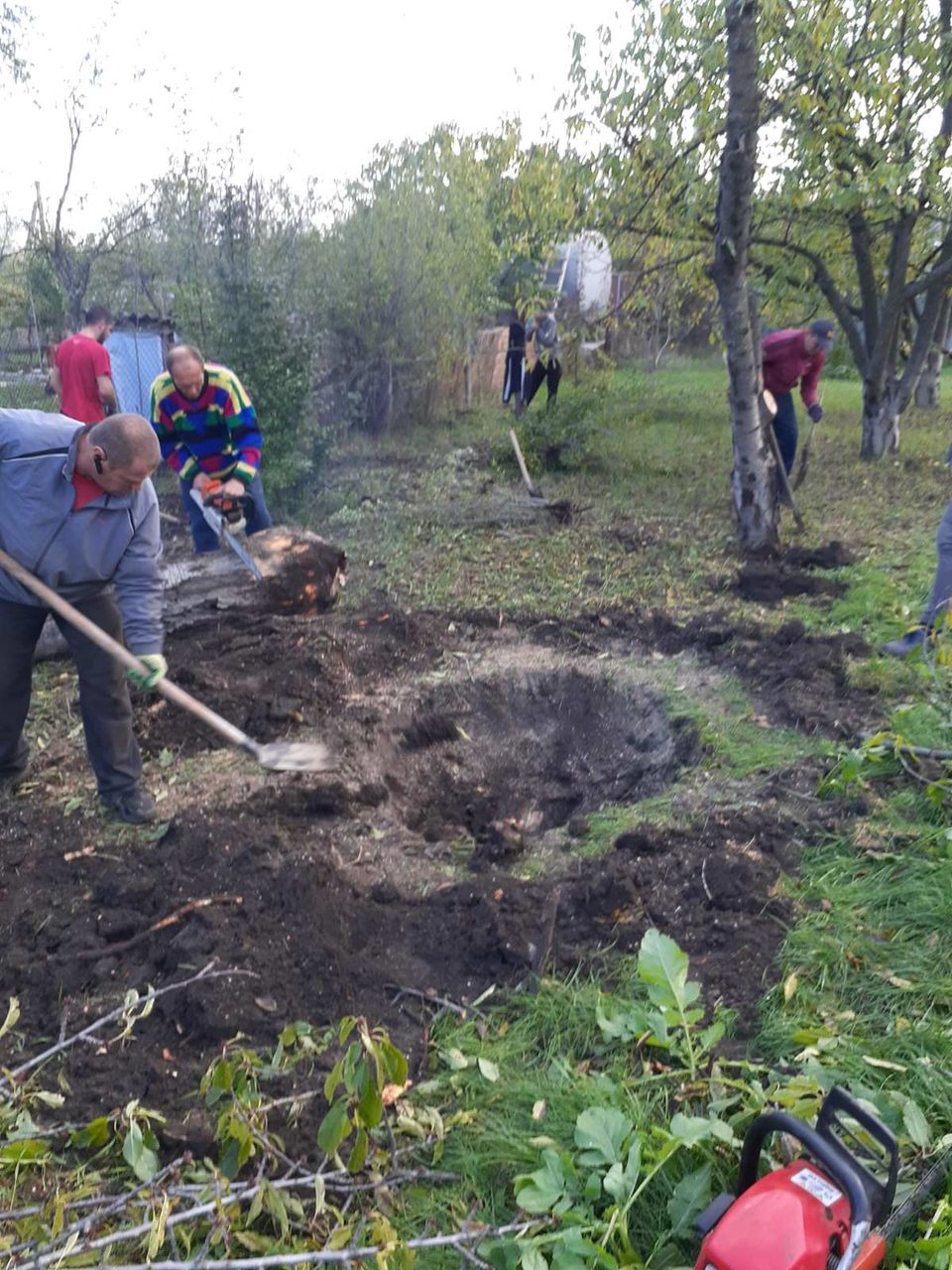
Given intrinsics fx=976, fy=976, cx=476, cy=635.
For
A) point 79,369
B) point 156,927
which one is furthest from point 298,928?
point 79,369

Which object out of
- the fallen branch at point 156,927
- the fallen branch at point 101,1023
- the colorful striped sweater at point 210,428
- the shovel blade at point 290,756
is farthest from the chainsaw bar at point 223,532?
the fallen branch at point 101,1023

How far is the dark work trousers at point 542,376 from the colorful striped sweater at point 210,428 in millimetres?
6207

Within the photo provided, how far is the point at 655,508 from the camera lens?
9680mm

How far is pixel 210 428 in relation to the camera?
246 inches

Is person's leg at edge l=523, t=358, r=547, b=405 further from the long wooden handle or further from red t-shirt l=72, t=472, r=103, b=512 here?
the long wooden handle

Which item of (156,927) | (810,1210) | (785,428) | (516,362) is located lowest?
(156,927)

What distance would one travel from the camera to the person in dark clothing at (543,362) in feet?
41.1

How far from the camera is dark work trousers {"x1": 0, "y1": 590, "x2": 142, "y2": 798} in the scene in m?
3.96

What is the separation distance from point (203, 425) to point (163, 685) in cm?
290

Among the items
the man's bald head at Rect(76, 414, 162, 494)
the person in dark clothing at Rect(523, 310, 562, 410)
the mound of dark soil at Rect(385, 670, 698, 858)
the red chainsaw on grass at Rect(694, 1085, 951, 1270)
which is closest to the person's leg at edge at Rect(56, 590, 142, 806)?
the man's bald head at Rect(76, 414, 162, 494)

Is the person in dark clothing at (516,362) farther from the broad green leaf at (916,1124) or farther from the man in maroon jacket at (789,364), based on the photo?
the broad green leaf at (916,1124)

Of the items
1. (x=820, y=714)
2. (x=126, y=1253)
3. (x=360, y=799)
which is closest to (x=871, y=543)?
(x=820, y=714)

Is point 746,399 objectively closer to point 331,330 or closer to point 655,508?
point 655,508

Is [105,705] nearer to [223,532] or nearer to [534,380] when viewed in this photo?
[223,532]
